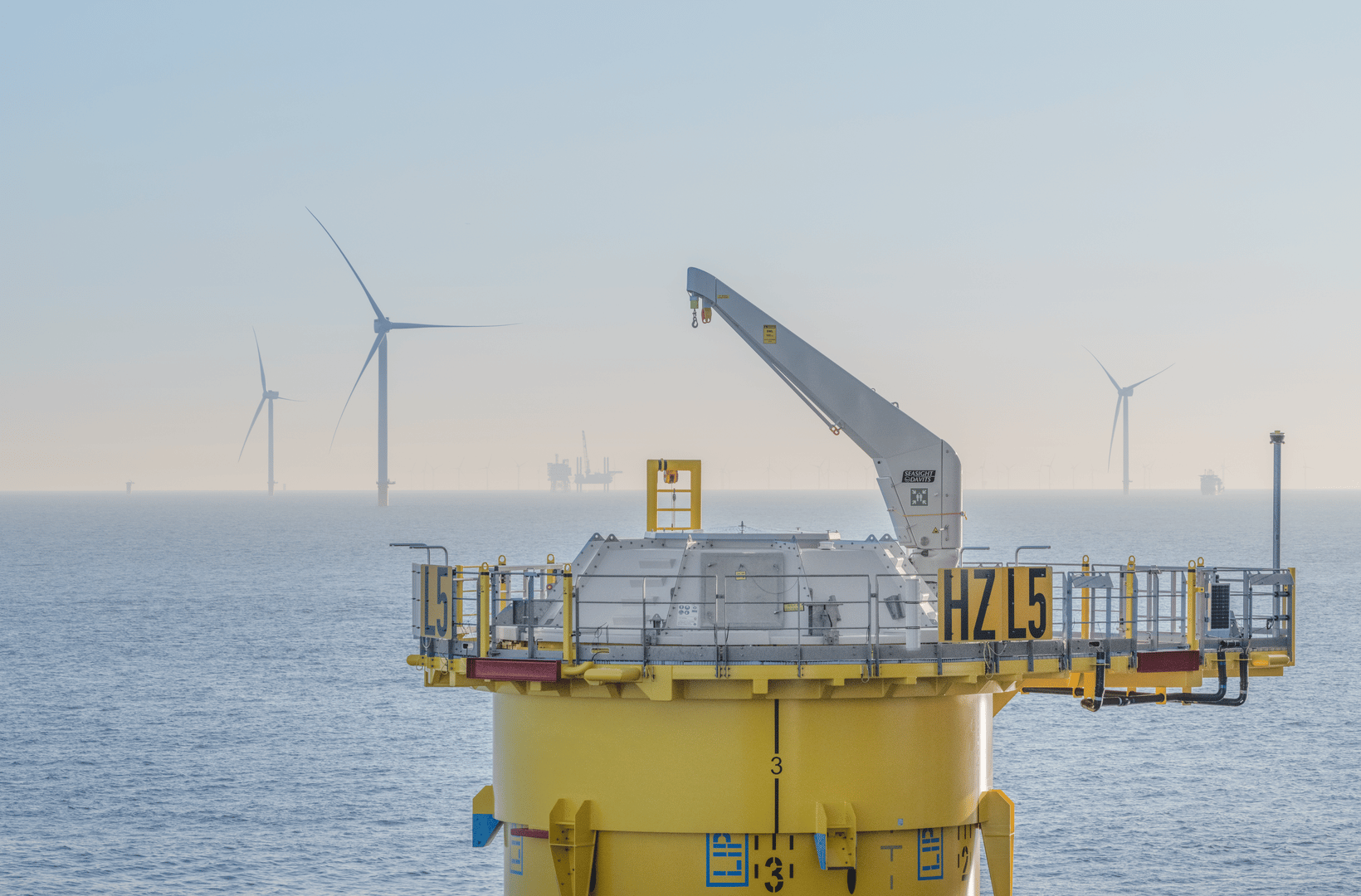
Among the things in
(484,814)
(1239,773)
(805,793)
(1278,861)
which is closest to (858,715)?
(805,793)

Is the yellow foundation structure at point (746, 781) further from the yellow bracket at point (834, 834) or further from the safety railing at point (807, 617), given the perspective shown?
the safety railing at point (807, 617)

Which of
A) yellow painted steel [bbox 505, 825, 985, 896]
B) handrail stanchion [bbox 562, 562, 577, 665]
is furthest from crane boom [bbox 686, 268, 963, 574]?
handrail stanchion [bbox 562, 562, 577, 665]

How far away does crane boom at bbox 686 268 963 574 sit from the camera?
80.9ft

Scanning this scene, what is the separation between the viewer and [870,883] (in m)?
20.6

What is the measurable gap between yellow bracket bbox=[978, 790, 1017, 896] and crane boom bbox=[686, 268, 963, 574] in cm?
394

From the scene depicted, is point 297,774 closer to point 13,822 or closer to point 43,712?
point 13,822

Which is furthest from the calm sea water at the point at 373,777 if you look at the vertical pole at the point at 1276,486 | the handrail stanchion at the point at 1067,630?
the handrail stanchion at the point at 1067,630

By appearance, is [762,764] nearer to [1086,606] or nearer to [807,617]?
[807,617]

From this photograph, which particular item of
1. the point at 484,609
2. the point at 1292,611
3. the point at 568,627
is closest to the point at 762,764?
the point at 568,627

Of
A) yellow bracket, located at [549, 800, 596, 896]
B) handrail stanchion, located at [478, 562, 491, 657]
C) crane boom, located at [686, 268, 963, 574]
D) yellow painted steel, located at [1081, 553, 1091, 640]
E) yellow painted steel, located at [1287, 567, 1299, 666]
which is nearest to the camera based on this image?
yellow bracket, located at [549, 800, 596, 896]

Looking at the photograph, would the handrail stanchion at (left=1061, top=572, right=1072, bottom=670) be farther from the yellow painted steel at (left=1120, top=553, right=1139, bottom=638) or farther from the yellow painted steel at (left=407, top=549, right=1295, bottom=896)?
the yellow painted steel at (left=1120, top=553, right=1139, bottom=638)

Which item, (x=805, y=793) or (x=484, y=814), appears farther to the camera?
(x=484, y=814)

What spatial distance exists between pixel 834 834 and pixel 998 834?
9.89ft

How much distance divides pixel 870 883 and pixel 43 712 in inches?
2723
